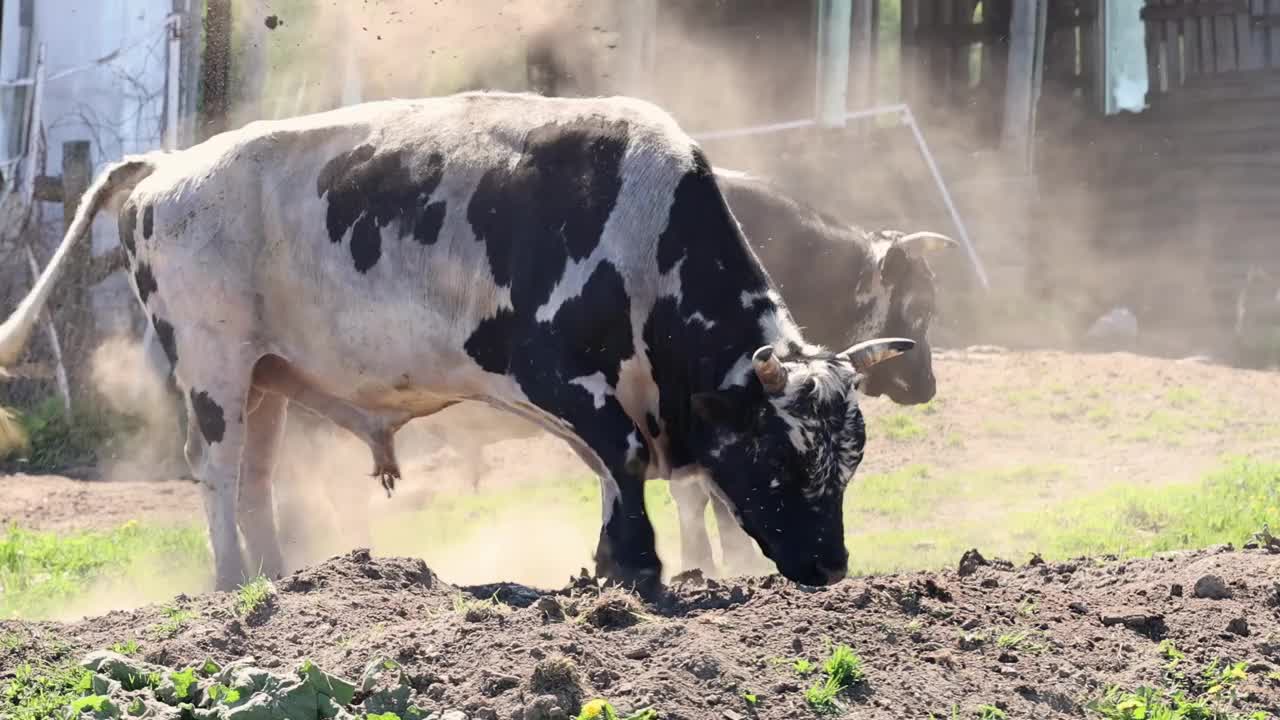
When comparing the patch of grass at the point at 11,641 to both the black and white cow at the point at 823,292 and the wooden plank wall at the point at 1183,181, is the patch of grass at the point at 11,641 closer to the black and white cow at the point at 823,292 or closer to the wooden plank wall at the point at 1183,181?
the black and white cow at the point at 823,292

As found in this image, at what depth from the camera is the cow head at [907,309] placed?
11.0 m

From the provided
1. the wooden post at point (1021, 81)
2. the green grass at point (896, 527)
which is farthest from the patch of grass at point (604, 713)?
the wooden post at point (1021, 81)

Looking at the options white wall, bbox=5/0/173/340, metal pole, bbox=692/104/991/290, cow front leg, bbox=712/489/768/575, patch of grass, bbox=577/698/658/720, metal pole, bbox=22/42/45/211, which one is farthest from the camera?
metal pole, bbox=692/104/991/290

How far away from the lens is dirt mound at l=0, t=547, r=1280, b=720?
5.27m

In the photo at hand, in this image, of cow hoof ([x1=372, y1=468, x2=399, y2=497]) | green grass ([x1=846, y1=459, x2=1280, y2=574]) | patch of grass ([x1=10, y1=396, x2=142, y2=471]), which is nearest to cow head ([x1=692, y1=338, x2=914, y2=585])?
green grass ([x1=846, y1=459, x2=1280, y2=574])

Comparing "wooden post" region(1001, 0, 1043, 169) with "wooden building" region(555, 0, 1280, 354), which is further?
"wooden post" region(1001, 0, 1043, 169)

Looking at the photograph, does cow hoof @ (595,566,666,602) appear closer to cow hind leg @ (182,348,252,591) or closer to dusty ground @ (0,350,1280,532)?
cow hind leg @ (182,348,252,591)

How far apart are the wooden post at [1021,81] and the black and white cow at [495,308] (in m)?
12.7

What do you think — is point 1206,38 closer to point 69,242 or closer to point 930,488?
point 930,488

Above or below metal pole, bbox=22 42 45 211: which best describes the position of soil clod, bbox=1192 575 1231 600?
below

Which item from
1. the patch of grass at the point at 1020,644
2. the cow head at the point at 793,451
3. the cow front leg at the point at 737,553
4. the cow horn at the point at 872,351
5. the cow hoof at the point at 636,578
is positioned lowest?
the cow front leg at the point at 737,553

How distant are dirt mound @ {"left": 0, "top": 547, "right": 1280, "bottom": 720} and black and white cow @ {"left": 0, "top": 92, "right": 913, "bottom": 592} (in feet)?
2.03

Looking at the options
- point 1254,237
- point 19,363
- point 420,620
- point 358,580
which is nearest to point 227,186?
point 358,580

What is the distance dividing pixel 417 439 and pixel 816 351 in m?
6.53
